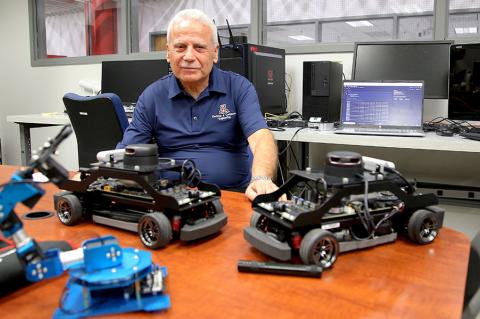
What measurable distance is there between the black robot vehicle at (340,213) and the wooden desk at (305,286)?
3cm

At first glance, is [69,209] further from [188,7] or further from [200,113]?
[188,7]

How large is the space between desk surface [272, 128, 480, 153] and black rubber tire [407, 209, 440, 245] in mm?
1343

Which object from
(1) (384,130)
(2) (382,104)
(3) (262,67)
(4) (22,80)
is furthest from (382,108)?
(4) (22,80)

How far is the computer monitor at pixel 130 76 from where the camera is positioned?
3.54 meters

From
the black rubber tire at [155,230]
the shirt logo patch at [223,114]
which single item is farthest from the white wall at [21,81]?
the black rubber tire at [155,230]

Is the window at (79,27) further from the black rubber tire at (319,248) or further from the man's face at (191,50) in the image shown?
the black rubber tire at (319,248)

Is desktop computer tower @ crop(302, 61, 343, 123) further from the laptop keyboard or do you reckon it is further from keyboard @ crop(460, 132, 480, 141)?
keyboard @ crop(460, 132, 480, 141)

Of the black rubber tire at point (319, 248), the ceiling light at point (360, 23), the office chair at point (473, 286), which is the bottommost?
the office chair at point (473, 286)

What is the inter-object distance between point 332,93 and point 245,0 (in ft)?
5.45

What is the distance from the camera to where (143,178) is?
0.90 meters

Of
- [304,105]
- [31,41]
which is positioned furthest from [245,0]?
[31,41]

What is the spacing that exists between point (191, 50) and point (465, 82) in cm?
162

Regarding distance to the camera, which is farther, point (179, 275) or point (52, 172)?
point (179, 275)

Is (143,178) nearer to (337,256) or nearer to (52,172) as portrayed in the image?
(52,172)
